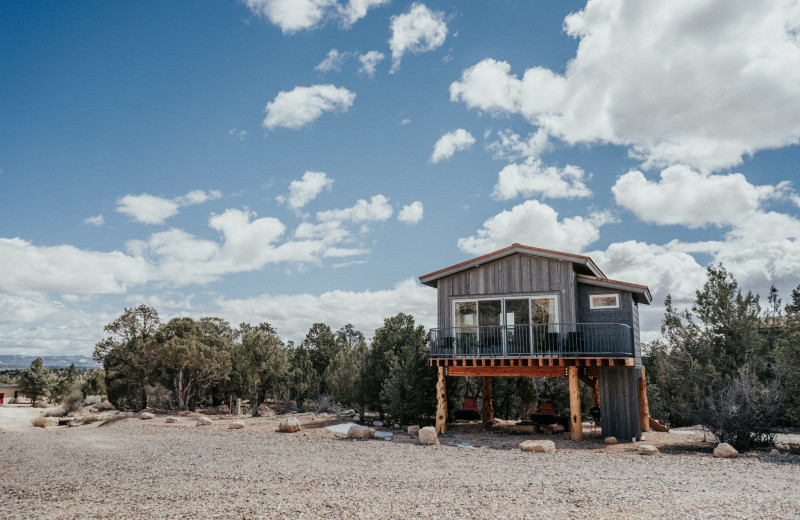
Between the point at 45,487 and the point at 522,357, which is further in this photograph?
the point at 522,357

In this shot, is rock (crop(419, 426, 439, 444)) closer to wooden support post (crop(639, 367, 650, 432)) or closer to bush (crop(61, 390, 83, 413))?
wooden support post (crop(639, 367, 650, 432))

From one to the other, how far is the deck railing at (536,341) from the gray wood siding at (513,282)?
50 cm

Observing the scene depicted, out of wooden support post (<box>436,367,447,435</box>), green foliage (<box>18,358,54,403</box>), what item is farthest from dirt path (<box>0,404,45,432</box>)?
wooden support post (<box>436,367,447,435</box>)

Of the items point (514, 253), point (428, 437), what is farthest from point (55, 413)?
point (514, 253)

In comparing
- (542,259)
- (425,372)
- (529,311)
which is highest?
(542,259)

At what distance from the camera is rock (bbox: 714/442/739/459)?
1152 cm

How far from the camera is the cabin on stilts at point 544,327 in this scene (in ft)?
49.5

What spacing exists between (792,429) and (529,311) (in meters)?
11.5

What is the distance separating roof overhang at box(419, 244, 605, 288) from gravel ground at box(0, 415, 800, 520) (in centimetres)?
555

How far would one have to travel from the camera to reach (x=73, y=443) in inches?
559

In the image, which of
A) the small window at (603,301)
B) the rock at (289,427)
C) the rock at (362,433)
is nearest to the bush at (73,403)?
the rock at (289,427)

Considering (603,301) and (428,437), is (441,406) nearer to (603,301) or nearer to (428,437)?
(428,437)

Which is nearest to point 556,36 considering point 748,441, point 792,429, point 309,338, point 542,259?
point 542,259

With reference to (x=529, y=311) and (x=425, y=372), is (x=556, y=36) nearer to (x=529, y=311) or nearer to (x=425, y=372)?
(x=529, y=311)
